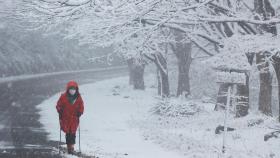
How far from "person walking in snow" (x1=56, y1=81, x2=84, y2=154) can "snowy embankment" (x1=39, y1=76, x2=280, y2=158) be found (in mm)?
673

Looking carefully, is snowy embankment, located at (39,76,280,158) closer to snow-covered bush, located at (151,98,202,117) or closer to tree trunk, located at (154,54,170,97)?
snow-covered bush, located at (151,98,202,117)

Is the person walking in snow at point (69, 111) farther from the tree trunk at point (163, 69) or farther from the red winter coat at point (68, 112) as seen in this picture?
the tree trunk at point (163, 69)

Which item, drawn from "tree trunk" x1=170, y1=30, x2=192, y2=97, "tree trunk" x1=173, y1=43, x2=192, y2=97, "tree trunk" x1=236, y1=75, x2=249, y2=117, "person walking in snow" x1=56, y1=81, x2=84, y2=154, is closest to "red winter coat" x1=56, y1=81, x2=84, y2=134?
"person walking in snow" x1=56, y1=81, x2=84, y2=154

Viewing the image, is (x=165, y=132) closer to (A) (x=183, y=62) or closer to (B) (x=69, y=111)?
(B) (x=69, y=111)

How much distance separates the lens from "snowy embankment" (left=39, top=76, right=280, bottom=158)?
534 inches

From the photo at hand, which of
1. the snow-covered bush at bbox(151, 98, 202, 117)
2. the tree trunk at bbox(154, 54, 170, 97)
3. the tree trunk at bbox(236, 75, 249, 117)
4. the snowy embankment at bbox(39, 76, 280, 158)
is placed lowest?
the snowy embankment at bbox(39, 76, 280, 158)

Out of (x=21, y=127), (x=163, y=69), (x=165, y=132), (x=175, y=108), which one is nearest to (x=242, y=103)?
(x=165, y=132)

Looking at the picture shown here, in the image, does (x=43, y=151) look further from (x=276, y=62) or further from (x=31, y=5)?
(x=276, y=62)

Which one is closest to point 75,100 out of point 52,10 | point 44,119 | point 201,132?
point 52,10

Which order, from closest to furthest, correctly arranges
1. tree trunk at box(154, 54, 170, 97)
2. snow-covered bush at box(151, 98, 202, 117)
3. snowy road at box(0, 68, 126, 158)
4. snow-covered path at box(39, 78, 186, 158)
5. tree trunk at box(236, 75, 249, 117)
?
A: snowy road at box(0, 68, 126, 158), snow-covered path at box(39, 78, 186, 158), tree trunk at box(236, 75, 249, 117), snow-covered bush at box(151, 98, 202, 117), tree trunk at box(154, 54, 170, 97)

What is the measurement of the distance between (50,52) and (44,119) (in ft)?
138

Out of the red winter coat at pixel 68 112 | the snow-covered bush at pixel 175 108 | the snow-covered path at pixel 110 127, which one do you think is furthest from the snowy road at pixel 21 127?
the snow-covered bush at pixel 175 108

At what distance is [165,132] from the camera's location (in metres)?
17.2

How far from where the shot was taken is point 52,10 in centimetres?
1465
